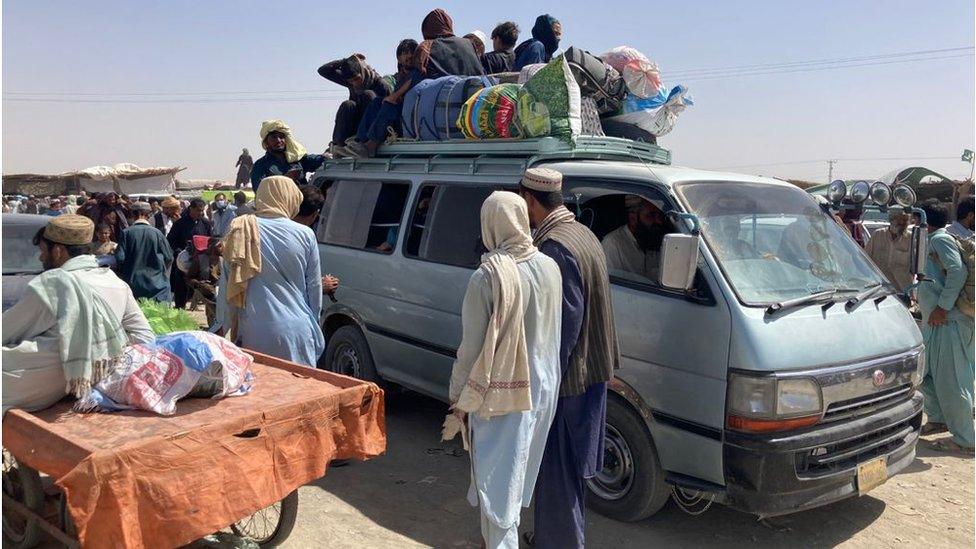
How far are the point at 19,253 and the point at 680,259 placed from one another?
5.59 meters

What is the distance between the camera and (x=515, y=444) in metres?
3.23

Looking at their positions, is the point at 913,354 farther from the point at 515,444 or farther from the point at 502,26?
the point at 502,26

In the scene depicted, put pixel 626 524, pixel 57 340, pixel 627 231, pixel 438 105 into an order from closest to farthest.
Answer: pixel 57 340 < pixel 626 524 < pixel 627 231 < pixel 438 105

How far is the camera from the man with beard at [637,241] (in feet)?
13.9

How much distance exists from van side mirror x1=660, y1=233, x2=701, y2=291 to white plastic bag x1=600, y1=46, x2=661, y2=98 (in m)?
2.37

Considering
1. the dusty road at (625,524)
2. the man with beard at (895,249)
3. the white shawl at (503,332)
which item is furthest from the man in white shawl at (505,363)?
the man with beard at (895,249)

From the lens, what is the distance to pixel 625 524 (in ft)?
13.5

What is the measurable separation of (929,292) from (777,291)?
2.70m

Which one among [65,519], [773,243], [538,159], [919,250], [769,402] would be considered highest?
[538,159]

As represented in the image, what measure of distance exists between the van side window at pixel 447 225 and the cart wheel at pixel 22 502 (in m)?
2.68

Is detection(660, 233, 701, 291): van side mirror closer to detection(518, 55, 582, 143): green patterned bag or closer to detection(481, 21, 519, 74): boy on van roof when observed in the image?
detection(518, 55, 582, 143): green patterned bag

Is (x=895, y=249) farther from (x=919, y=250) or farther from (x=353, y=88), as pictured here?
(x=353, y=88)

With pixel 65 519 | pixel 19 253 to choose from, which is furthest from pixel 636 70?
pixel 19 253

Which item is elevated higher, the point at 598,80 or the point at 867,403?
the point at 598,80
